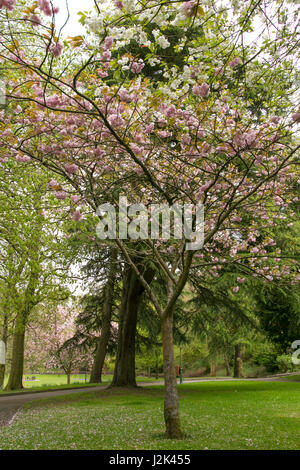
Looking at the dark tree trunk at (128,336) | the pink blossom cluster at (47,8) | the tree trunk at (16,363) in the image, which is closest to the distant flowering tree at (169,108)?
the pink blossom cluster at (47,8)

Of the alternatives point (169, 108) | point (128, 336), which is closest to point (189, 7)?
point (169, 108)

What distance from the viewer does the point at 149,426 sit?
23.2ft

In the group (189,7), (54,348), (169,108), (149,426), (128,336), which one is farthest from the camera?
(54,348)

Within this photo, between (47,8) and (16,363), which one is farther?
(16,363)

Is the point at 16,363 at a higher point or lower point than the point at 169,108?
lower

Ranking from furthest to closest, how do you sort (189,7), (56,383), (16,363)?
(56,383), (16,363), (189,7)

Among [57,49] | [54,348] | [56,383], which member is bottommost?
[56,383]

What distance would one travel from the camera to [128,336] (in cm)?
1473

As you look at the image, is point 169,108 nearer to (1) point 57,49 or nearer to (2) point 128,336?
(1) point 57,49

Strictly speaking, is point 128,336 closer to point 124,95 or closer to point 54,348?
point 124,95

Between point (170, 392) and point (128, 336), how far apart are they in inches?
341

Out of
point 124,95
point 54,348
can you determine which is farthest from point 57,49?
point 54,348

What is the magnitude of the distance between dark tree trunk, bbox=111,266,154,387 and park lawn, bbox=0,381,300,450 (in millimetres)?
3106
